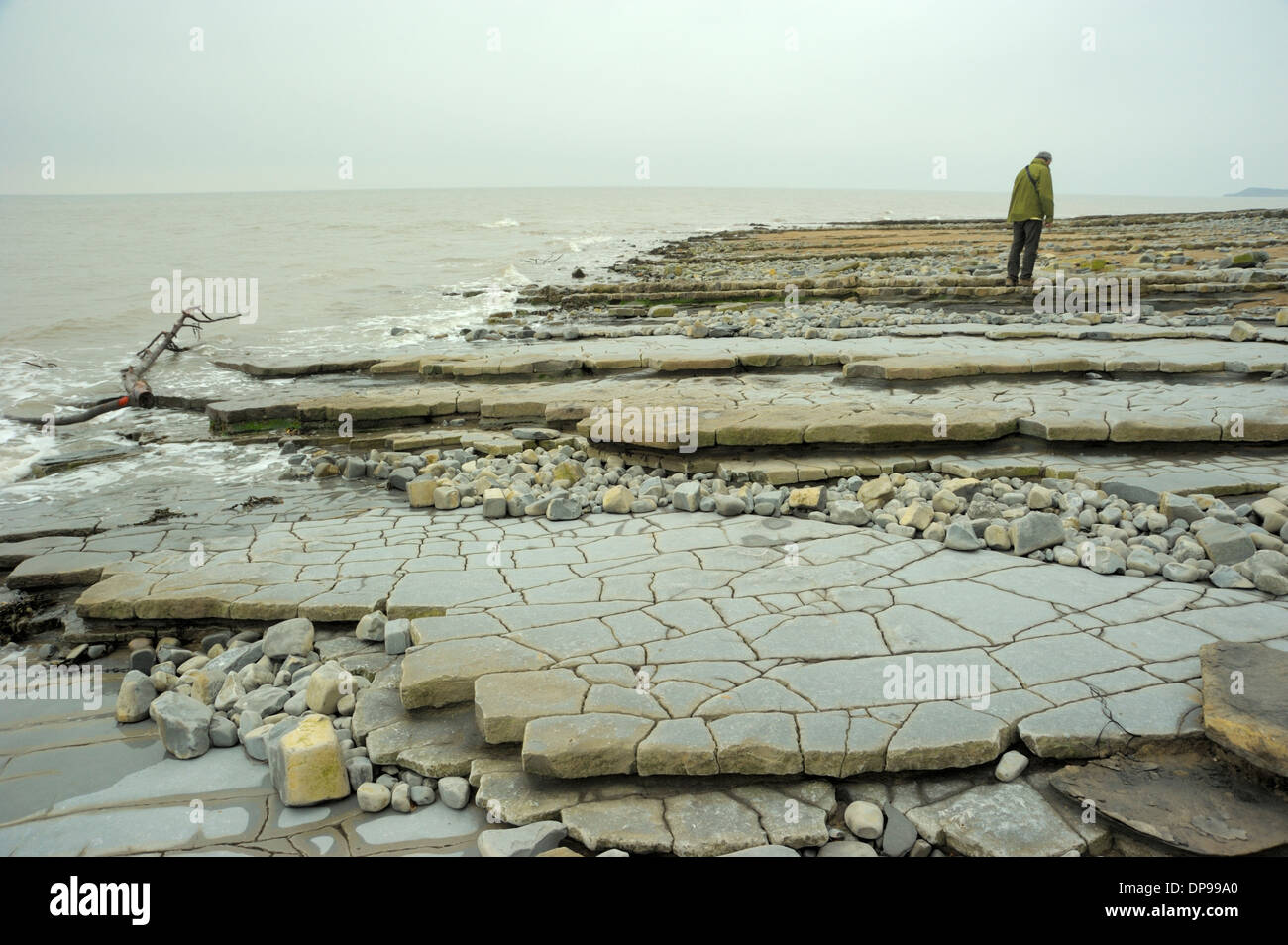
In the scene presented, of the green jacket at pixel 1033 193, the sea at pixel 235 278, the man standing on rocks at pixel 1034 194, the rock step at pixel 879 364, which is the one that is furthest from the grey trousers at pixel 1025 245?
the sea at pixel 235 278

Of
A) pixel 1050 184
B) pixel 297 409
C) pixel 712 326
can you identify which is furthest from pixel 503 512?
pixel 1050 184

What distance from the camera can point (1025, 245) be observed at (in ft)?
43.1

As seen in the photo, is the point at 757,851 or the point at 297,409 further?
the point at 297,409

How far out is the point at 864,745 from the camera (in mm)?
2533

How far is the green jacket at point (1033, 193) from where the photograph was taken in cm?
1144

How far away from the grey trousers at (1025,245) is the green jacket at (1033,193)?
1.62 feet

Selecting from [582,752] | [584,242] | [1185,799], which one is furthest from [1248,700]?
[584,242]

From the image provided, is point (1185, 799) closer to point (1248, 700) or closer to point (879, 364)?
point (1248, 700)

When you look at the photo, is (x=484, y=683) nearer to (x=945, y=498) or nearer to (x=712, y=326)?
(x=945, y=498)

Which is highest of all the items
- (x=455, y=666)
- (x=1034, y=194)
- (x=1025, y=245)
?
(x=1034, y=194)

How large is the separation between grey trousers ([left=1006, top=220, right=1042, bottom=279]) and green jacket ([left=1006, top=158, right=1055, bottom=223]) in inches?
19.5

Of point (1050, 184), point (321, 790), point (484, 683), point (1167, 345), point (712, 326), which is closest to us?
point (321, 790)

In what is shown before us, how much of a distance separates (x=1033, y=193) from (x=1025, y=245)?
1827 millimetres

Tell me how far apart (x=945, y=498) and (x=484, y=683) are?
2.86 metres
